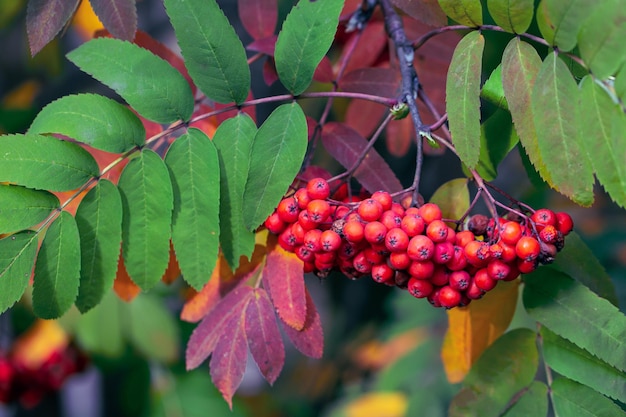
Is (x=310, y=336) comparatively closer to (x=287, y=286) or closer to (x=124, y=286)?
(x=287, y=286)

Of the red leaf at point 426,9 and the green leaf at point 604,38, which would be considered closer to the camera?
the green leaf at point 604,38

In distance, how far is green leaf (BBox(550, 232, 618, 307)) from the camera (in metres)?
1.28

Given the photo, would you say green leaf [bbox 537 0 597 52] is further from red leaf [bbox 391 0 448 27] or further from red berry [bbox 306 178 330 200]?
red berry [bbox 306 178 330 200]

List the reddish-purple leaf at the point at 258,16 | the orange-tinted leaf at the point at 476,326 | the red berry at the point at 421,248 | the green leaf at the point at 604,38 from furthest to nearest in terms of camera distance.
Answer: the reddish-purple leaf at the point at 258,16, the orange-tinted leaf at the point at 476,326, the red berry at the point at 421,248, the green leaf at the point at 604,38

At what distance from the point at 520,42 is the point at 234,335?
0.72m

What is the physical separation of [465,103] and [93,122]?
0.64 metres

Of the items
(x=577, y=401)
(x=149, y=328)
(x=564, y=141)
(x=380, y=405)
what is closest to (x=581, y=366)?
(x=577, y=401)

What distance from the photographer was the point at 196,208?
1.18 meters

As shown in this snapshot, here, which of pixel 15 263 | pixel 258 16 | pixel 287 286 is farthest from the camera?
pixel 258 16

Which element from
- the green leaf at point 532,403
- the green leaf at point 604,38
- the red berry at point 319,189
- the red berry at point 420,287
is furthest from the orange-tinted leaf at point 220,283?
the green leaf at point 604,38

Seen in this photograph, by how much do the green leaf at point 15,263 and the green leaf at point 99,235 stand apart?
0.09 m

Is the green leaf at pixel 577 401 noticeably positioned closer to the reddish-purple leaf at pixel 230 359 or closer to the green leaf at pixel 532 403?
the green leaf at pixel 532 403

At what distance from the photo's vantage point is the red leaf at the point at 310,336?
1.26 m

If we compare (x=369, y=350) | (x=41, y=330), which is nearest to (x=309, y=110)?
(x=369, y=350)
